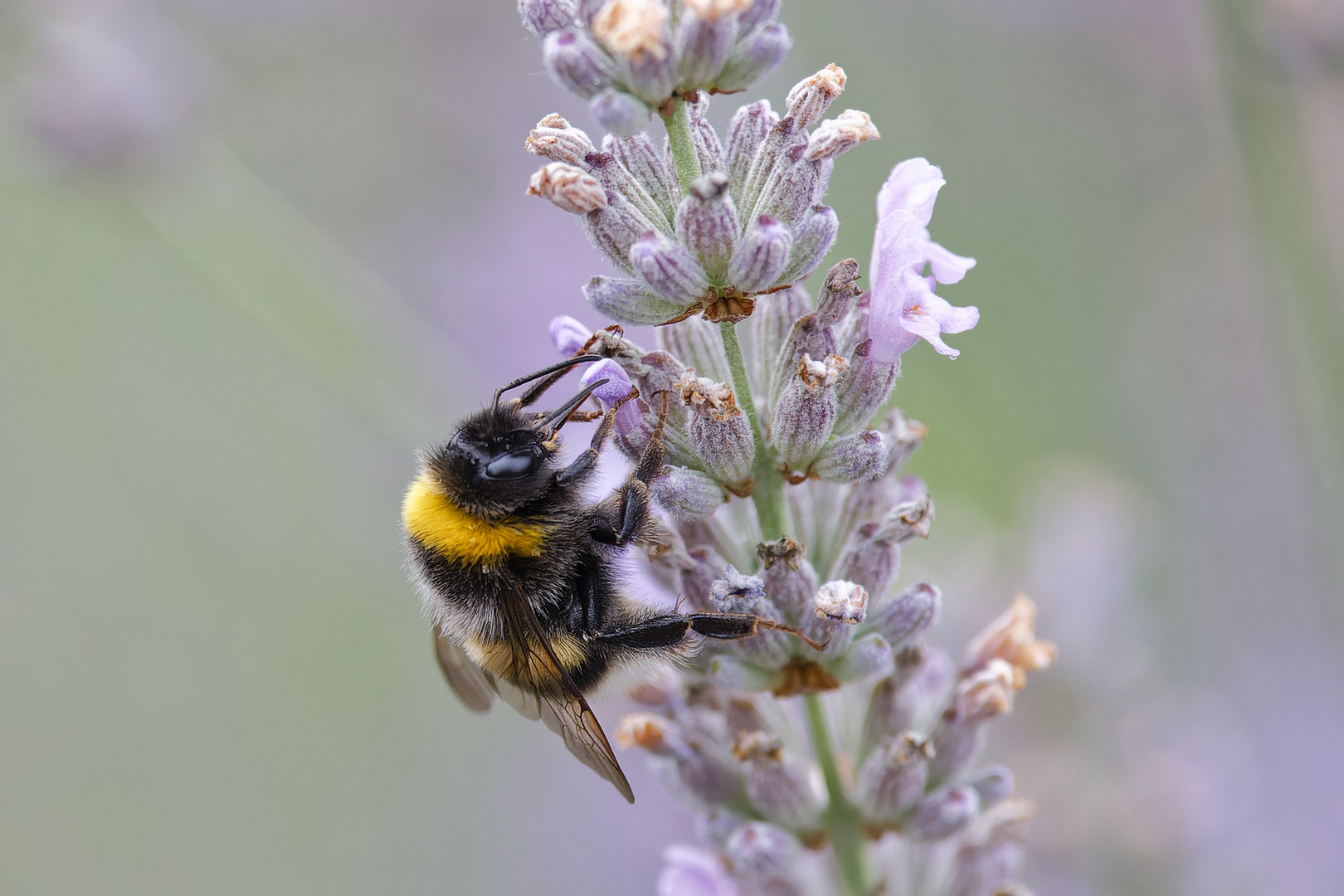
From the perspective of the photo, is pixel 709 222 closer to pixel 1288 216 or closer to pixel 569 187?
→ pixel 569 187

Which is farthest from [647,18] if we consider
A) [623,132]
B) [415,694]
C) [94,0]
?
[415,694]

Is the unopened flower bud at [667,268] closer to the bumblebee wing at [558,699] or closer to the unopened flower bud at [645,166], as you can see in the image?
the unopened flower bud at [645,166]

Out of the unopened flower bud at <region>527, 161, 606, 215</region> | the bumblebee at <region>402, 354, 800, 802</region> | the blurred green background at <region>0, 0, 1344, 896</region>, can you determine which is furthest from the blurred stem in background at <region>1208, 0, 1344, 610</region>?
the unopened flower bud at <region>527, 161, 606, 215</region>

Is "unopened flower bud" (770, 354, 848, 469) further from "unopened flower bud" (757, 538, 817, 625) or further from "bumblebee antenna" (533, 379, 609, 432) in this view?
"bumblebee antenna" (533, 379, 609, 432)

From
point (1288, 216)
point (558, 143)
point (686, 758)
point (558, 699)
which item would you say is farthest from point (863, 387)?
point (1288, 216)

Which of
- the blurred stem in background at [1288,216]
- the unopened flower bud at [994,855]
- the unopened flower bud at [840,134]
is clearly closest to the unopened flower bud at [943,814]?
the unopened flower bud at [994,855]

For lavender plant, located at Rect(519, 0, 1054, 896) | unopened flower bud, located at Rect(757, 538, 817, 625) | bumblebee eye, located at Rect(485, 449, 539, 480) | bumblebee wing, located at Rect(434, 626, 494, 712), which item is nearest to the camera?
lavender plant, located at Rect(519, 0, 1054, 896)

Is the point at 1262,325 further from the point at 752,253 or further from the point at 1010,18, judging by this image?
the point at 752,253
